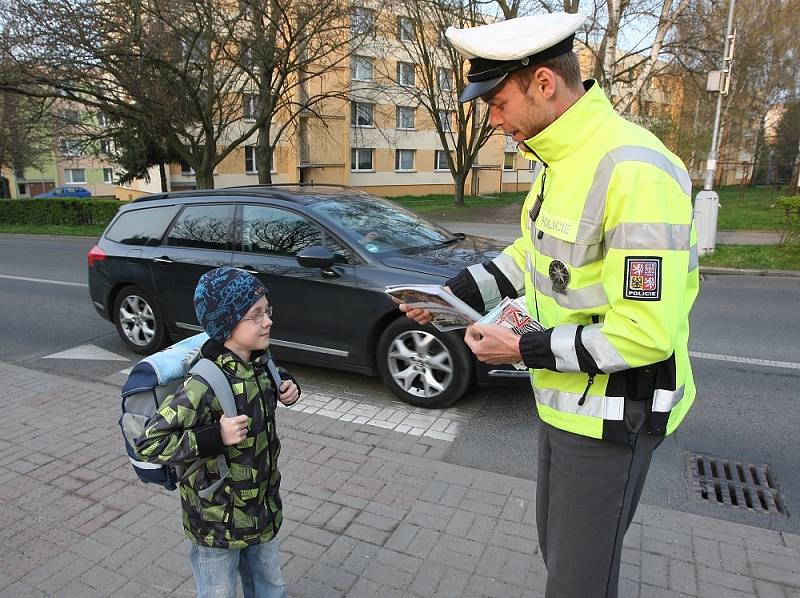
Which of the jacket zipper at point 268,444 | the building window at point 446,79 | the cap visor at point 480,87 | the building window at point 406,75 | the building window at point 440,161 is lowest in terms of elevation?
the jacket zipper at point 268,444

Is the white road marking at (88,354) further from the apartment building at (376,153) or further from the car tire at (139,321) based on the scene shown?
the apartment building at (376,153)

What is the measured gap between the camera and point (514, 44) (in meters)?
1.55

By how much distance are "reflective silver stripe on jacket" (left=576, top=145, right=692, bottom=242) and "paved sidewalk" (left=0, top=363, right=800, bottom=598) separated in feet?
5.76

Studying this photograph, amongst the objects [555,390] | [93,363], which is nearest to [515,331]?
[555,390]

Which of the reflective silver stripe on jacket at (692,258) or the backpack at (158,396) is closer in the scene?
the reflective silver stripe on jacket at (692,258)

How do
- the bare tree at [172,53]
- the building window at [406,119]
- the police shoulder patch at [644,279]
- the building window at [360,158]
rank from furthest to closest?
1. the building window at [406,119]
2. the building window at [360,158]
3. the bare tree at [172,53]
4. the police shoulder patch at [644,279]

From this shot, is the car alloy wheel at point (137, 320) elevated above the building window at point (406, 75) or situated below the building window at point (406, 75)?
below

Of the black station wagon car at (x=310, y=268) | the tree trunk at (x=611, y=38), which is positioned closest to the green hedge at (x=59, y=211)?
the tree trunk at (x=611, y=38)

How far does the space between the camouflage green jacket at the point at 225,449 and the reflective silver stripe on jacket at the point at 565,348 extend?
1.04m

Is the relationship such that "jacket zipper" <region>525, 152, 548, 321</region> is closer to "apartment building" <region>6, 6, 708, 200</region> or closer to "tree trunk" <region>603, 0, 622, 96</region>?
"tree trunk" <region>603, 0, 622, 96</region>

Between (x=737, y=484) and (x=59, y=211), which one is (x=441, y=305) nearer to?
(x=737, y=484)

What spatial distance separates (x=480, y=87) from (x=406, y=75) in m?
33.2

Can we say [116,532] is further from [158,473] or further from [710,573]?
[710,573]

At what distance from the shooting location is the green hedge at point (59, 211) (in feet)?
75.5
